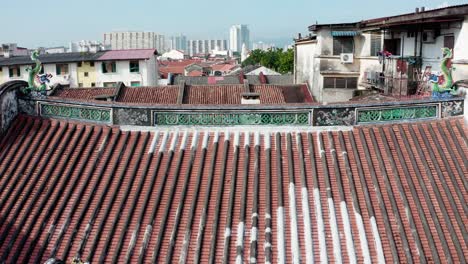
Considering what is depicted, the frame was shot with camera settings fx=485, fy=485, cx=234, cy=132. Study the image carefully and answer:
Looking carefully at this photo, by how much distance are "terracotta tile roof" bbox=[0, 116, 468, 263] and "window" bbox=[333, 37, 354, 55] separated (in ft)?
81.8

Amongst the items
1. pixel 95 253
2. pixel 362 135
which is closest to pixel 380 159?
pixel 362 135

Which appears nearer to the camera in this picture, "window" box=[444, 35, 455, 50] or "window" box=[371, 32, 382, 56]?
"window" box=[444, 35, 455, 50]

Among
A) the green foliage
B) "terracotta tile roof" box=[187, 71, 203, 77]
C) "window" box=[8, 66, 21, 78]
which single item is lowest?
"terracotta tile roof" box=[187, 71, 203, 77]

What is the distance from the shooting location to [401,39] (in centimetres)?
2908

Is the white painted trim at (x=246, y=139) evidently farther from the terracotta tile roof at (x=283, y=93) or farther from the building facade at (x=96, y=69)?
the building facade at (x=96, y=69)

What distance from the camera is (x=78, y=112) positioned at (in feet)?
35.9

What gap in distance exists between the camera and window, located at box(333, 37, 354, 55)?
34.6m

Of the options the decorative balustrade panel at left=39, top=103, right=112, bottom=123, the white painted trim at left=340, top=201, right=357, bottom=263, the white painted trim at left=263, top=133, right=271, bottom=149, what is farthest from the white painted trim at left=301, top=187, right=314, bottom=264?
the decorative balustrade panel at left=39, top=103, right=112, bottom=123

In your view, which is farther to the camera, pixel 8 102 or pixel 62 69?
pixel 62 69

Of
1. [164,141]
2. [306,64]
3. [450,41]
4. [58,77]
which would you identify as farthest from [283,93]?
[58,77]

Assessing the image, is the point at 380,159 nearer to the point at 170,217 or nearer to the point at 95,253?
the point at 170,217

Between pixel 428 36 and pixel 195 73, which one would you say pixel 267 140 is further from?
pixel 195 73

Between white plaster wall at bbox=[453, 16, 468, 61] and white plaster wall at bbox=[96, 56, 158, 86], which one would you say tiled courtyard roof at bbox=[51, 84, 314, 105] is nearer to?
white plaster wall at bbox=[453, 16, 468, 61]

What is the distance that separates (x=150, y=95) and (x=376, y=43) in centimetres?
1599
